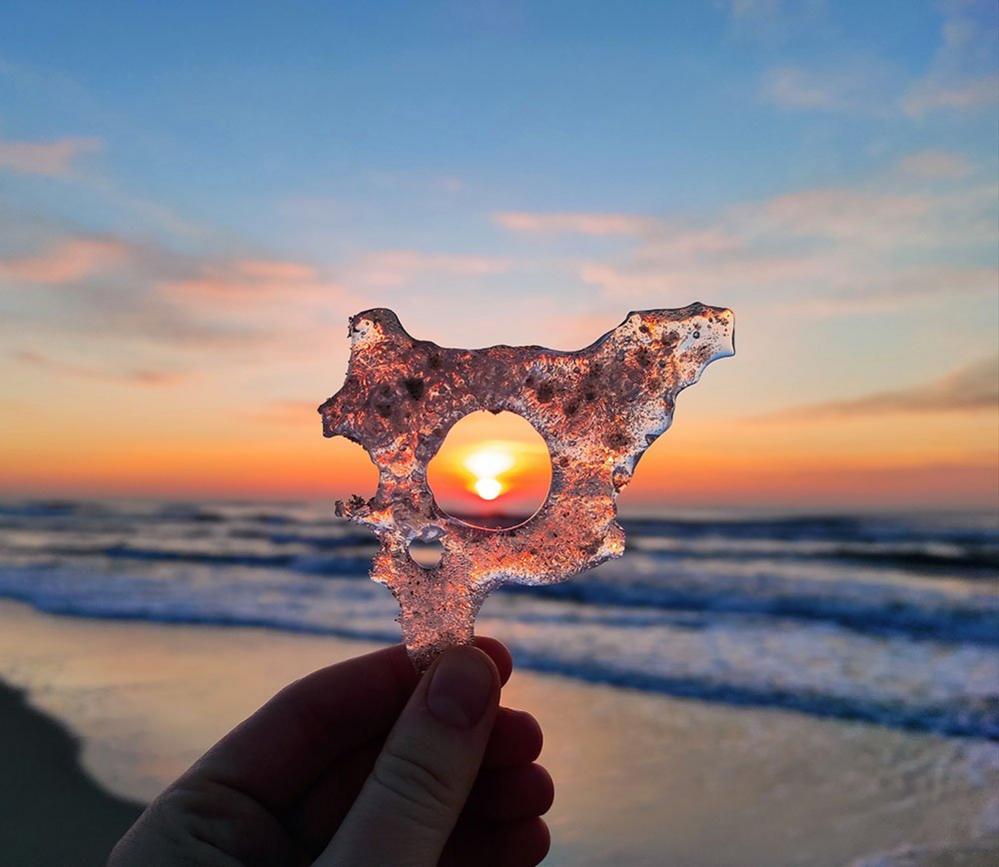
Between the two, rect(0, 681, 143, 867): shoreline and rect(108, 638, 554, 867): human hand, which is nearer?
rect(108, 638, 554, 867): human hand

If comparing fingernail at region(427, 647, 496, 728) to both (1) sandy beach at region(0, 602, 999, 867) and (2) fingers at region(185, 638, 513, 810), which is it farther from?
(1) sandy beach at region(0, 602, 999, 867)

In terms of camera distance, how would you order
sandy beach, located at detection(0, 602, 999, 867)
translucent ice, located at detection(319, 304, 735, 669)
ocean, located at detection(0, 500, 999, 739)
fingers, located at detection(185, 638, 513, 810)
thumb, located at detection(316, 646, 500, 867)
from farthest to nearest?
ocean, located at detection(0, 500, 999, 739), sandy beach, located at detection(0, 602, 999, 867), fingers, located at detection(185, 638, 513, 810), translucent ice, located at detection(319, 304, 735, 669), thumb, located at detection(316, 646, 500, 867)

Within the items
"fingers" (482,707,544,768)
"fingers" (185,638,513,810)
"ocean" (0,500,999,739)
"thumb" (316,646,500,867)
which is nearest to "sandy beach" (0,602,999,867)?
"ocean" (0,500,999,739)

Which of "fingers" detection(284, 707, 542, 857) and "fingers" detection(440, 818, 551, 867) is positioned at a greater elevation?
"fingers" detection(284, 707, 542, 857)

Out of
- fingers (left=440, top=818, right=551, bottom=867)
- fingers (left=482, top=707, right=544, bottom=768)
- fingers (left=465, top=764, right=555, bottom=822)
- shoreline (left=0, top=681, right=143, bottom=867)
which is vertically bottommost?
shoreline (left=0, top=681, right=143, bottom=867)


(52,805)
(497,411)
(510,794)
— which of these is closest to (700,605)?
(52,805)

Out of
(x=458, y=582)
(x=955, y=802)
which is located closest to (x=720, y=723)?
(x=955, y=802)

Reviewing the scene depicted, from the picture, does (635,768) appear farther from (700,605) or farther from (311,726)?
(700,605)

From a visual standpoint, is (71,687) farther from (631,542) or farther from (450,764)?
(631,542)
